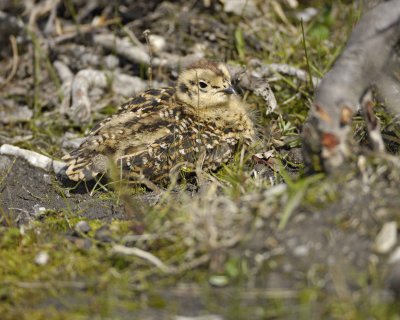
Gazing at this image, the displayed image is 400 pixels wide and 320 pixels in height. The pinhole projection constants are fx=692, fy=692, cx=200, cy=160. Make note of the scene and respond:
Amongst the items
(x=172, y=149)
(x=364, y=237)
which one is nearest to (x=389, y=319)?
(x=364, y=237)

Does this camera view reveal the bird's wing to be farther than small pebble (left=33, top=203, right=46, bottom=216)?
Yes

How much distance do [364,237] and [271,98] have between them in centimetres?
239

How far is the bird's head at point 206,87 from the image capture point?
203 inches

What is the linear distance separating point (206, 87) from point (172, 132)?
0.56 metres

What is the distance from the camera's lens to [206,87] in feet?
17.0

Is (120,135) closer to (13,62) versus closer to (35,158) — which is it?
(35,158)

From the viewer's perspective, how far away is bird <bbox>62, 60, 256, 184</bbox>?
185 inches

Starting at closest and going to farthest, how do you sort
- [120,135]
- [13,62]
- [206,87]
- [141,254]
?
1. [141,254]
2. [120,135]
3. [206,87]
4. [13,62]

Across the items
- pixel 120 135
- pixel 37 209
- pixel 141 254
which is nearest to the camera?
pixel 141 254

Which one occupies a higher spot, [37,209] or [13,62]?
[37,209]

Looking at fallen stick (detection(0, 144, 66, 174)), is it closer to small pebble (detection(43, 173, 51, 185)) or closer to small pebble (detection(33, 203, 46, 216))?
small pebble (detection(43, 173, 51, 185))

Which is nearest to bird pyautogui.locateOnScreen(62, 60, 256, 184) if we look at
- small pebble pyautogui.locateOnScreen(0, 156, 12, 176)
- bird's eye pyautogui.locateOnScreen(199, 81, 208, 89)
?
bird's eye pyautogui.locateOnScreen(199, 81, 208, 89)

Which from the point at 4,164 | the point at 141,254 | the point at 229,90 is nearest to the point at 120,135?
the point at 229,90

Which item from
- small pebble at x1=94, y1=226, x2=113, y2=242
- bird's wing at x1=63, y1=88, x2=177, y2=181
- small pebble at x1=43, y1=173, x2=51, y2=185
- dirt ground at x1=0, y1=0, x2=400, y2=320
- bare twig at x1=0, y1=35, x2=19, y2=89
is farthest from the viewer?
bare twig at x1=0, y1=35, x2=19, y2=89
